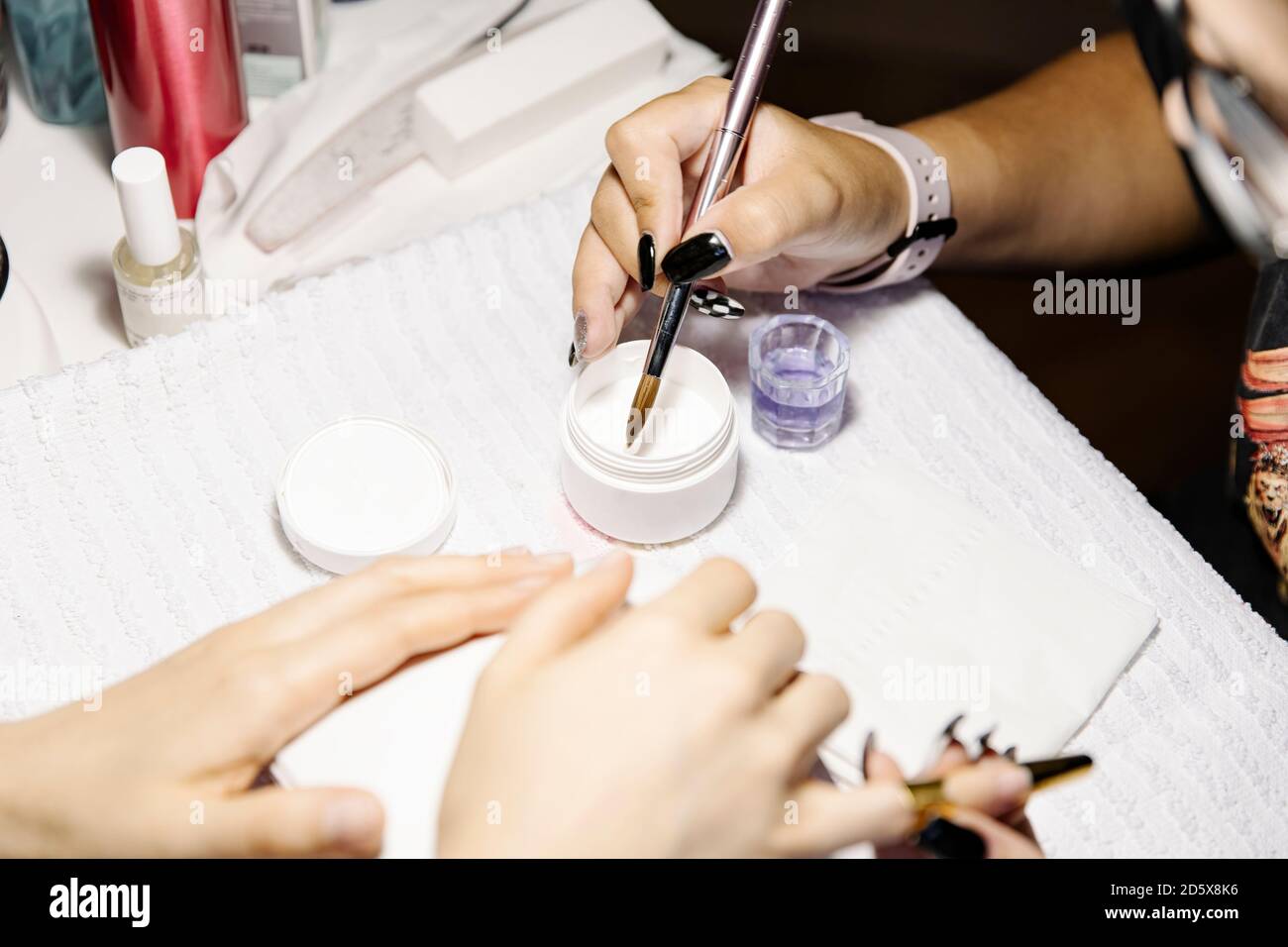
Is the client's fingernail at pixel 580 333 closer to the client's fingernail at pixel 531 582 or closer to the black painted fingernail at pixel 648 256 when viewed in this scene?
the black painted fingernail at pixel 648 256

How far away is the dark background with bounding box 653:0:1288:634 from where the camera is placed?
1.17 meters

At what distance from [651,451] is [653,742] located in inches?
7.9

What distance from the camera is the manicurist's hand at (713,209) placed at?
1.86 ft

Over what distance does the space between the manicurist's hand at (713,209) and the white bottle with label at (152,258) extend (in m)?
0.21

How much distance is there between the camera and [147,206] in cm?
59

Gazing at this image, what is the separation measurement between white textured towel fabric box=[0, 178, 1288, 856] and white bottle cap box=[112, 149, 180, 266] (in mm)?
49

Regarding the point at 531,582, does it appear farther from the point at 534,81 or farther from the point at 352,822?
the point at 534,81

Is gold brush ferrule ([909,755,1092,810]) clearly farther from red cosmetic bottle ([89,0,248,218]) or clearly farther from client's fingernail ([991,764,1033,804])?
red cosmetic bottle ([89,0,248,218])

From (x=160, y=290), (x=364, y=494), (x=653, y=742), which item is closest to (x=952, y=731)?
(x=653, y=742)

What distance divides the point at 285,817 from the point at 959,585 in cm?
32

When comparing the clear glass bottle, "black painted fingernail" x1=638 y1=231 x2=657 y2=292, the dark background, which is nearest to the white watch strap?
"black painted fingernail" x1=638 y1=231 x2=657 y2=292

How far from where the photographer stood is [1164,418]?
1.19 metres

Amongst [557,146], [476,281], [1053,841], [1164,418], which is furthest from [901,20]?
[1053,841]

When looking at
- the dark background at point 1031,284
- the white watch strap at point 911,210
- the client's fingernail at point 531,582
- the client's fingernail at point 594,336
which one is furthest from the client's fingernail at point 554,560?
the dark background at point 1031,284
